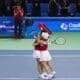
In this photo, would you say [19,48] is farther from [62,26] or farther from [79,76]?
[79,76]

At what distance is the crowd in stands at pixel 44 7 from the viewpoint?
20359 millimetres

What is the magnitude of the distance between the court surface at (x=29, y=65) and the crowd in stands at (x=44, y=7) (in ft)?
14.7

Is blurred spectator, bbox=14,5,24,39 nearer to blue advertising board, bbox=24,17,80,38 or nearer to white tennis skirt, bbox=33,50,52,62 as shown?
blue advertising board, bbox=24,17,80,38

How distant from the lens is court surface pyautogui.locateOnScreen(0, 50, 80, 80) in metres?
11.7

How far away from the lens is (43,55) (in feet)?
36.0

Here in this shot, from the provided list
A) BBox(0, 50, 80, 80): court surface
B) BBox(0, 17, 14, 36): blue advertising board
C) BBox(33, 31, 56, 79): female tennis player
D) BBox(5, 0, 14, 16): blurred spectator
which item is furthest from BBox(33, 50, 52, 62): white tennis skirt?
BBox(5, 0, 14, 16): blurred spectator

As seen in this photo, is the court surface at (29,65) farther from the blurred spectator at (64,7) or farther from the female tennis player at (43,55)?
the blurred spectator at (64,7)

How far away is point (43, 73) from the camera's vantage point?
1126 cm

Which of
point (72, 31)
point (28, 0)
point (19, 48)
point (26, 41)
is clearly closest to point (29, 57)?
point (19, 48)

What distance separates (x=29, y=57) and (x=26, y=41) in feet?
10.6

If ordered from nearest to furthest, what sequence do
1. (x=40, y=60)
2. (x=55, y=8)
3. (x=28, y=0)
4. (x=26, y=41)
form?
(x=40, y=60) < (x=26, y=41) < (x=55, y=8) < (x=28, y=0)

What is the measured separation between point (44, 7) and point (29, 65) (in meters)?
8.41

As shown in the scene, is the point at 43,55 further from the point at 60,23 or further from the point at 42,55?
the point at 60,23

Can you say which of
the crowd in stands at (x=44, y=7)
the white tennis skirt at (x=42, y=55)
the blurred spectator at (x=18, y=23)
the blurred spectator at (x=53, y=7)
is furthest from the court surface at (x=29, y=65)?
the crowd in stands at (x=44, y=7)
